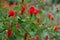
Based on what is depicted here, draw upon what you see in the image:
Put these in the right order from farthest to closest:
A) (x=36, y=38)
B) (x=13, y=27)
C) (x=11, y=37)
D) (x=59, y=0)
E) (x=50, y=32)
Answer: (x=59, y=0) < (x=50, y=32) < (x=36, y=38) < (x=11, y=37) < (x=13, y=27)

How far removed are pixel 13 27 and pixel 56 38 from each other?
938 millimetres

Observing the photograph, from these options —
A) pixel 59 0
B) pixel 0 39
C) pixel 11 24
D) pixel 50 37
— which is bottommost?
pixel 59 0

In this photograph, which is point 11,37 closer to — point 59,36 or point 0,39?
point 0,39

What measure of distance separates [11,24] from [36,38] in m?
0.65

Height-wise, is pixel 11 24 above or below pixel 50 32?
above

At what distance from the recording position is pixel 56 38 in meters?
2.48

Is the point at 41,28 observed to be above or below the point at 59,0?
above

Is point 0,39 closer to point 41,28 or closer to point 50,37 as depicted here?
point 41,28

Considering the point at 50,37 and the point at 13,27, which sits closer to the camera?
the point at 13,27

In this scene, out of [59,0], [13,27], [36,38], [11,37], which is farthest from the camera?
[59,0]

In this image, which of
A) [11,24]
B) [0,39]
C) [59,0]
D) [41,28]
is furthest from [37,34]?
[59,0]

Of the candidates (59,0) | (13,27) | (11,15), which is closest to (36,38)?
(11,15)

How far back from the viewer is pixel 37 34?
2.49 metres

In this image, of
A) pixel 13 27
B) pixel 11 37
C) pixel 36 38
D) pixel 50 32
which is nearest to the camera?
pixel 13 27
